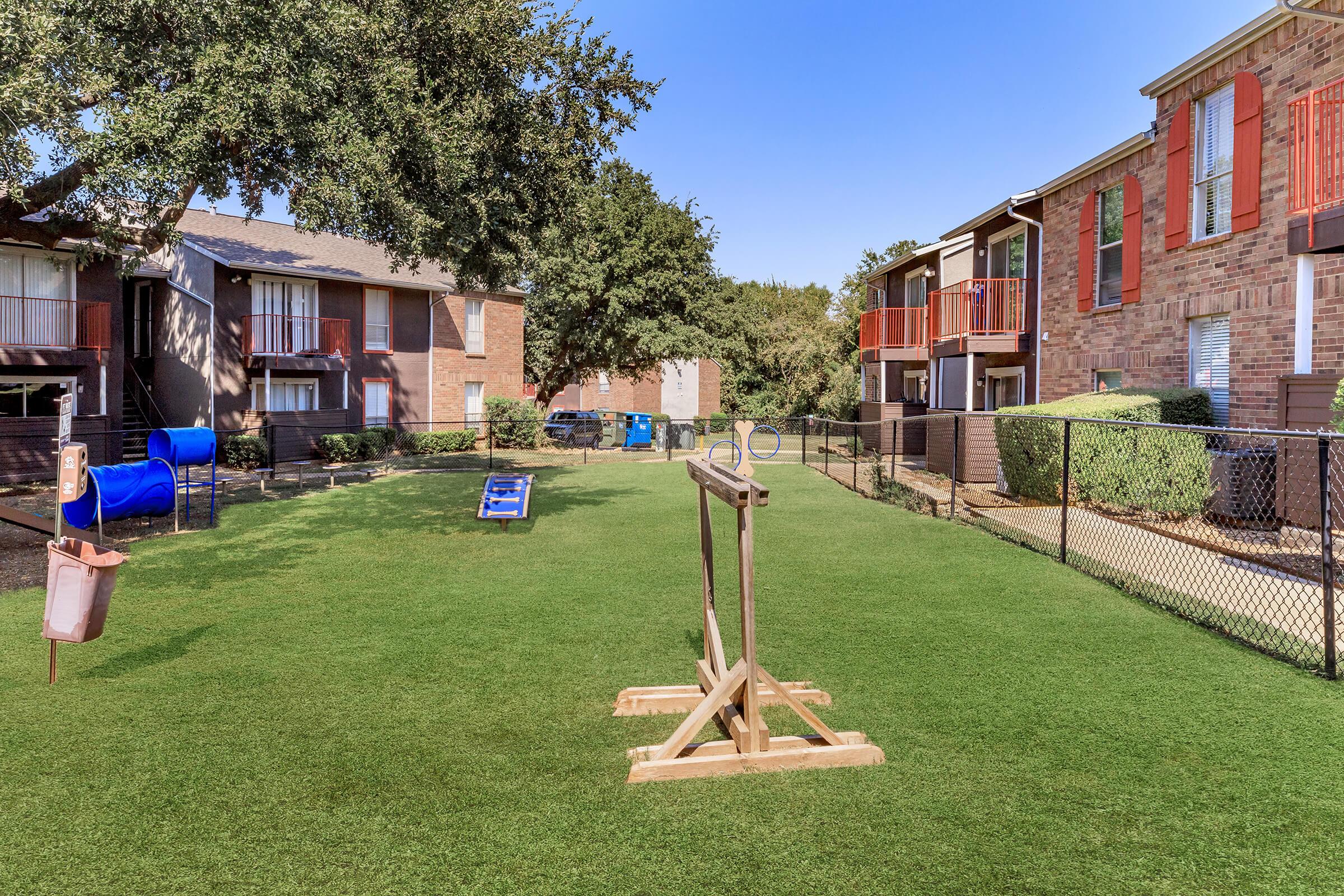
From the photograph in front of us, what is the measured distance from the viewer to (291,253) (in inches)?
1085

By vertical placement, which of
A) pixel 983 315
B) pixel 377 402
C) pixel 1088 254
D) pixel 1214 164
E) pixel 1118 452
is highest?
pixel 1214 164

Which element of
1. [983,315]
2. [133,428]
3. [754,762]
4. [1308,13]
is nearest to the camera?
[754,762]

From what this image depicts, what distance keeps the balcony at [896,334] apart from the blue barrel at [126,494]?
60.3 feet

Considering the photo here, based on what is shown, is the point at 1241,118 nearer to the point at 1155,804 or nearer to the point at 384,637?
the point at 1155,804

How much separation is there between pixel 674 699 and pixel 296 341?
78.0 ft

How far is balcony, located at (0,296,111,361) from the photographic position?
19547mm

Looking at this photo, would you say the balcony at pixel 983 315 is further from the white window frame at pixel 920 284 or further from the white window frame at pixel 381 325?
the white window frame at pixel 381 325

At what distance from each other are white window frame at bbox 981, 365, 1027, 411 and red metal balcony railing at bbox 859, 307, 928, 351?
3117 millimetres

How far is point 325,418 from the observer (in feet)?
86.9

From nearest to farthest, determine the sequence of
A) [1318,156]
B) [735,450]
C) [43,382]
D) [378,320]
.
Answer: [1318,156]
[43,382]
[735,450]
[378,320]

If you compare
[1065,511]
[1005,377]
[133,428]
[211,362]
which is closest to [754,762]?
[1065,511]

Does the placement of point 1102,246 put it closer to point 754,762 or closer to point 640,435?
point 754,762

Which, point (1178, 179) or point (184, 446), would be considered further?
point (184, 446)

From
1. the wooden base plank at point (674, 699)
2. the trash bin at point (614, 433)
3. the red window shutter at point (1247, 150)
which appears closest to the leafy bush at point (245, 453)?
the trash bin at point (614, 433)
